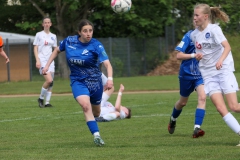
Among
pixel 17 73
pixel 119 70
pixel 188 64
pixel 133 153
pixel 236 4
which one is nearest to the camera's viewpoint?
pixel 133 153

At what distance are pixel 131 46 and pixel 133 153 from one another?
28.6m

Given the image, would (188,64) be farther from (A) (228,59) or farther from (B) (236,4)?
(B) (236,4)

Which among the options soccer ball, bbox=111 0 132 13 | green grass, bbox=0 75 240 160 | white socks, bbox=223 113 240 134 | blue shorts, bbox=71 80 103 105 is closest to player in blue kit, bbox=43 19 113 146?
blue shorts, bbox=71 80 103 105

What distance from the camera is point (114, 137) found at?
32.3ft

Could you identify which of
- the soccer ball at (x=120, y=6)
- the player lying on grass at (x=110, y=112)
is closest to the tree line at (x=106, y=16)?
the soccer ball at (x=120, y=6)

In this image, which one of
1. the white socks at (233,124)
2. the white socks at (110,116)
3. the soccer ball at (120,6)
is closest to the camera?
the white socks at (233,124)

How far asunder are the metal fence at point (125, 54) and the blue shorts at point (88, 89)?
23254 millimetres

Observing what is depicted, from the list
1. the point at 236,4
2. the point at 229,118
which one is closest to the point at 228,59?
the point at 229,118

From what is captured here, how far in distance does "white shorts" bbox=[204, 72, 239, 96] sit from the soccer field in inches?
29.2

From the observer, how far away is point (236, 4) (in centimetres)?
3803

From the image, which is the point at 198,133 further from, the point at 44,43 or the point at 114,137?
the point at 44,43

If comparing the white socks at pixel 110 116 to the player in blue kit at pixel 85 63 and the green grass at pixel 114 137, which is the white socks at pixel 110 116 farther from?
the player in blue kit at pixel 85 63

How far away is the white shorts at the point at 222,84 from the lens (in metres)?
8.48

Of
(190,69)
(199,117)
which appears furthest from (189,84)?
(199,117)
